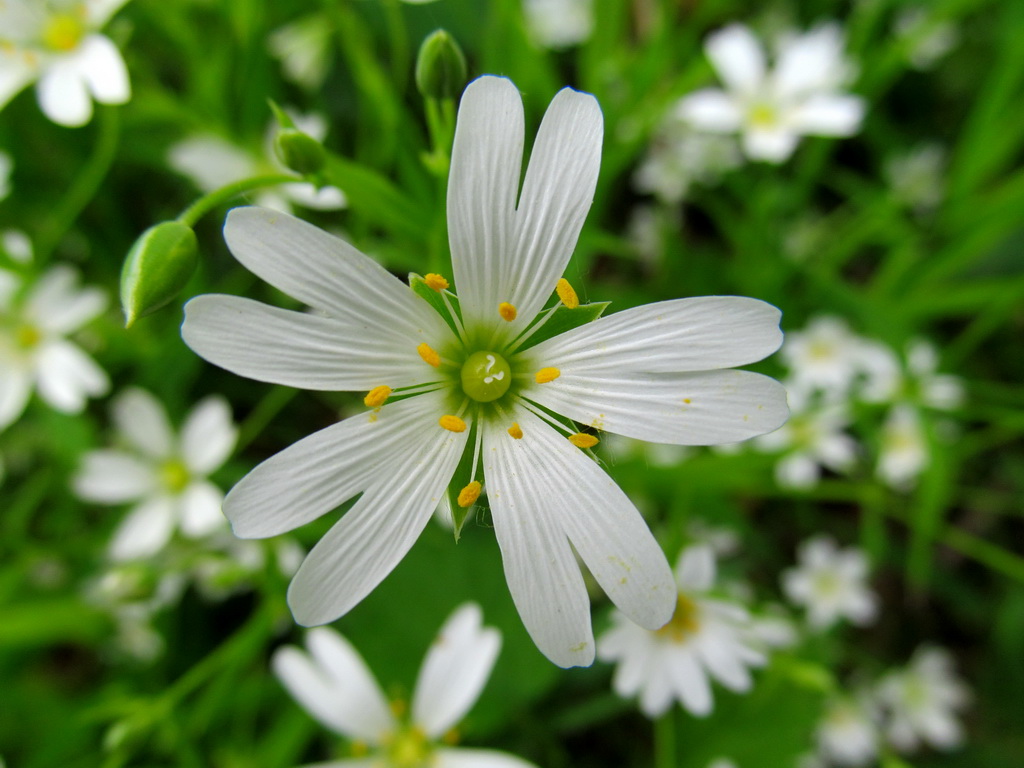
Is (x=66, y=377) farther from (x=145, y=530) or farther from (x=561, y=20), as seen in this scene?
(x=561, y=20)

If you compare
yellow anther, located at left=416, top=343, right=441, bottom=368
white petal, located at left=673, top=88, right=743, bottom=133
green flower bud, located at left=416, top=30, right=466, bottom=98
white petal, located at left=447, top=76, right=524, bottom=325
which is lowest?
yellow anther, located at left=416, top=343, right=441, bottom=368

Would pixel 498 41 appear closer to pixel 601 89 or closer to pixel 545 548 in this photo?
pixel 601 89

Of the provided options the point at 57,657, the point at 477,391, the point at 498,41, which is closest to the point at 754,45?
the point at 498,41

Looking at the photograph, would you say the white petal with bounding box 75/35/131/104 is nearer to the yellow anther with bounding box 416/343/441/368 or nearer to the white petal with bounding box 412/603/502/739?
the yellow anther with bounding box 416/343/441/368

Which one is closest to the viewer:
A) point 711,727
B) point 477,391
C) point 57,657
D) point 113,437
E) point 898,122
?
point 477,391

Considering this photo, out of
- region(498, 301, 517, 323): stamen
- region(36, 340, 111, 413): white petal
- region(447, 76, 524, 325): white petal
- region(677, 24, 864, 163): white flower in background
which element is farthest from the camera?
region(677, 24, 864, 163): white flower in background

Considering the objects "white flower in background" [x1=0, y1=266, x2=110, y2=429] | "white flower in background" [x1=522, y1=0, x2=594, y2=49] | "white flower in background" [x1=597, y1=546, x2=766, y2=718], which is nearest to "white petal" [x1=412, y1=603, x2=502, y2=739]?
"white flower in background" [x1=597, y1=546, x2=766, y2=718]
